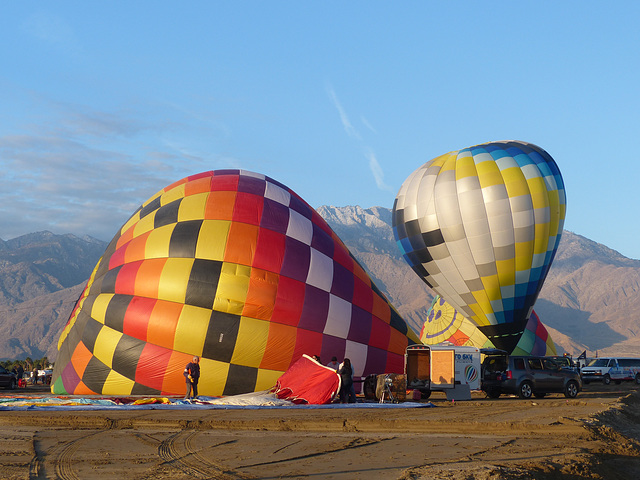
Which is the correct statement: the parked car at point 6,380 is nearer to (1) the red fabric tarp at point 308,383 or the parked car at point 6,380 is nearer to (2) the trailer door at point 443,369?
(1) the red fabric tarp at point 308,383

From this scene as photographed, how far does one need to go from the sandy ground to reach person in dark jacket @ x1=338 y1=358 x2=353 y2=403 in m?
2.06

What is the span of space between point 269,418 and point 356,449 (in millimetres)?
4054

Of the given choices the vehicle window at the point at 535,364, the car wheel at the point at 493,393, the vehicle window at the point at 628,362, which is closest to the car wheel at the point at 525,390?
the vehicle window at the point at 535,364

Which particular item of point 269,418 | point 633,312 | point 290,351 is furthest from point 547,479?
point 633,312

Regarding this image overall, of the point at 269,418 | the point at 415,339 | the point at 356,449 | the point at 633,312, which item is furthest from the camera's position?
the point at 633,312

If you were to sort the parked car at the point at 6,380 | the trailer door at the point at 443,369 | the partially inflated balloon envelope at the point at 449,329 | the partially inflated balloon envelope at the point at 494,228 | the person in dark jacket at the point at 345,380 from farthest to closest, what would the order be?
the parked car at the point at 6,380
the partially inflated balloon envelope at the point at 449,329
the partially inflated balloon envelope at the point at 494,228
the trailer door at the point at 443,369
the person in dark jacket at the point at 345,380

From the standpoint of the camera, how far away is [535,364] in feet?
70.8

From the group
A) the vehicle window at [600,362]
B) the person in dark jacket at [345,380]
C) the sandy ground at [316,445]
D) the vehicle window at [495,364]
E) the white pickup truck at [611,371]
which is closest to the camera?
the sandy ground at [316,445]

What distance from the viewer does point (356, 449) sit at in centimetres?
974

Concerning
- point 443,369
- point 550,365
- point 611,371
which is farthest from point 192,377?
point 611,371

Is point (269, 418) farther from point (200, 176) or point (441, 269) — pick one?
point (441, 269)

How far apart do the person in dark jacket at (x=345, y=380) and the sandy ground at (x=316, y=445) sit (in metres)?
2.06

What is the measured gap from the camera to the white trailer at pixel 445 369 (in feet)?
65.5

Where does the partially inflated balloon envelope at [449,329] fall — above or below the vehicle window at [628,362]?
above
